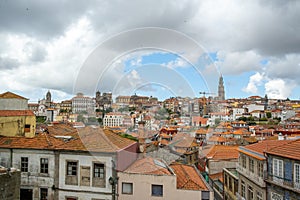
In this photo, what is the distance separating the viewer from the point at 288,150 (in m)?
10.8

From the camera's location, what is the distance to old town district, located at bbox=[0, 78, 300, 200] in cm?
519

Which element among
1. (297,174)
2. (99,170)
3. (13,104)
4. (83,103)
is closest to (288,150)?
(297,174)

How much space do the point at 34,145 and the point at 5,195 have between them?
14.3ft

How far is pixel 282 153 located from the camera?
10.8m

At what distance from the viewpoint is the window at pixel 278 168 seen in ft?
35.6

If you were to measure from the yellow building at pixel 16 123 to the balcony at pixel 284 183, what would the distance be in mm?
12015

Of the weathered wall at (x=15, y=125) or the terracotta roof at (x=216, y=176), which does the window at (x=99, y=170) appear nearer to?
the weathered wall at (x=15, y=125)

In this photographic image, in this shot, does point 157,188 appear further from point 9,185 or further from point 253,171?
point 253,171

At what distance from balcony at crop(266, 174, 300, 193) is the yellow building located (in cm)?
1202

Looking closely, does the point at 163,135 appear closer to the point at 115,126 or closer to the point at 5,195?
the point at 115,126

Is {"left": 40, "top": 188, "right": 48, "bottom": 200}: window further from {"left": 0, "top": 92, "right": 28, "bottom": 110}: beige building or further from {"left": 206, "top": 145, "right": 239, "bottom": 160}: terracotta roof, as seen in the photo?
{"left": 206, "top": 145, "right": 239, "bottom": 160}: terracotta roof

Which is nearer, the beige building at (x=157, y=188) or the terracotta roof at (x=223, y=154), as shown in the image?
the beige building at (x=157, y=188)

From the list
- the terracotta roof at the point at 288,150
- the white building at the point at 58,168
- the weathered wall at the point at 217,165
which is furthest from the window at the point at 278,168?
the weathered wall at the point at 217,165

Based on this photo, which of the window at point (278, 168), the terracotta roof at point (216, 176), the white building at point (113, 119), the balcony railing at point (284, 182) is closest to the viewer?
the white building at point (113, 119)
